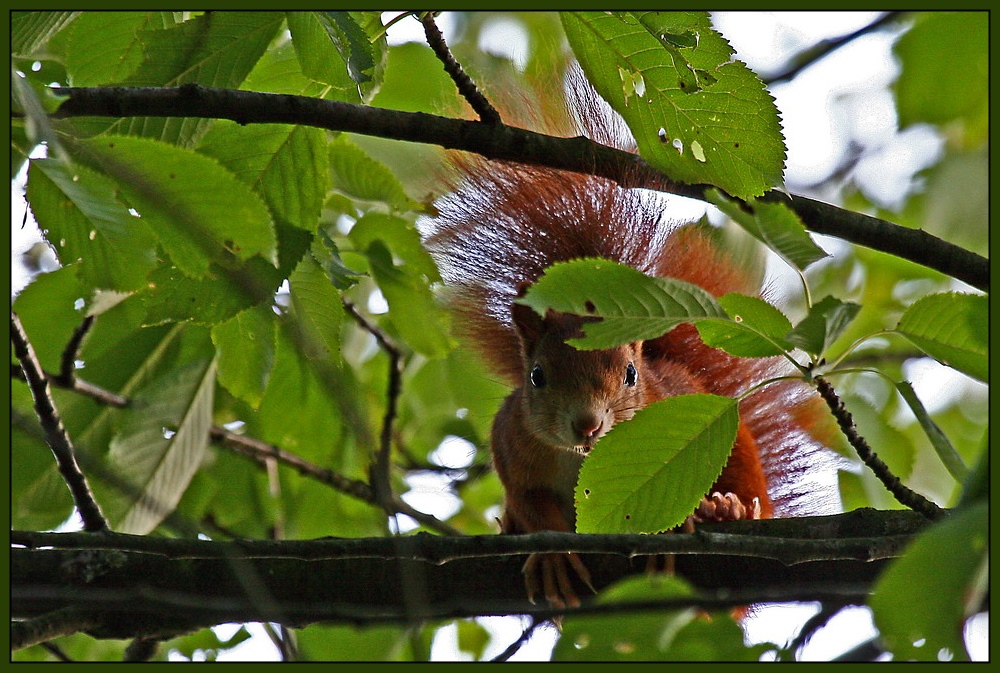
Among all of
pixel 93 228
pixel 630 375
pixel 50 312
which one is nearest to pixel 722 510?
pixel 630 375

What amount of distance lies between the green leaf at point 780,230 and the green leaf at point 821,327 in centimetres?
10

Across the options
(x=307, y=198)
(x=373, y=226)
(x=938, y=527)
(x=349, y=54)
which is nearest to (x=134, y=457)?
(x=373, y=226)

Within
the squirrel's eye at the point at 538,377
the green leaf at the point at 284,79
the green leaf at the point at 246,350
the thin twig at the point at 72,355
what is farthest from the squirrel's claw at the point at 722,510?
the thin twig at the point at 72,355

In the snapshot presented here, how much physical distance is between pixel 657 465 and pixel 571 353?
36.1 inches

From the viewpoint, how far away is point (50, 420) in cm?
139

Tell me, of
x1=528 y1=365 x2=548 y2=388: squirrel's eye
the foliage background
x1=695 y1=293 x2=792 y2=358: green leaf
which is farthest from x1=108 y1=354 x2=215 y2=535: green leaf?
x1=695 y1=293 x2=792 y2=358: green leaf

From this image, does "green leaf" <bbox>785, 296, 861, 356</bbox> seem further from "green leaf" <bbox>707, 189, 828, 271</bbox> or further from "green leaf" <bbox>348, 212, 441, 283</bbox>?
"green leaf" <bbox>348, 212, 441, 283</bbox>

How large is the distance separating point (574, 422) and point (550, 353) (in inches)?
12.5

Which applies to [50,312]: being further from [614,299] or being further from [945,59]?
[945,59]

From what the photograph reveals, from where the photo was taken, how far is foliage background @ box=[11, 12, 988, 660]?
1142 millimetres

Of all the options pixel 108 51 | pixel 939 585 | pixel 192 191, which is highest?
pixel 108 51

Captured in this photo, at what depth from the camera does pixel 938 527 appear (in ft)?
1.94

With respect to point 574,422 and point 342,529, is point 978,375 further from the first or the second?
point 342,529

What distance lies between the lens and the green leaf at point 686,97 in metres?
1.34
